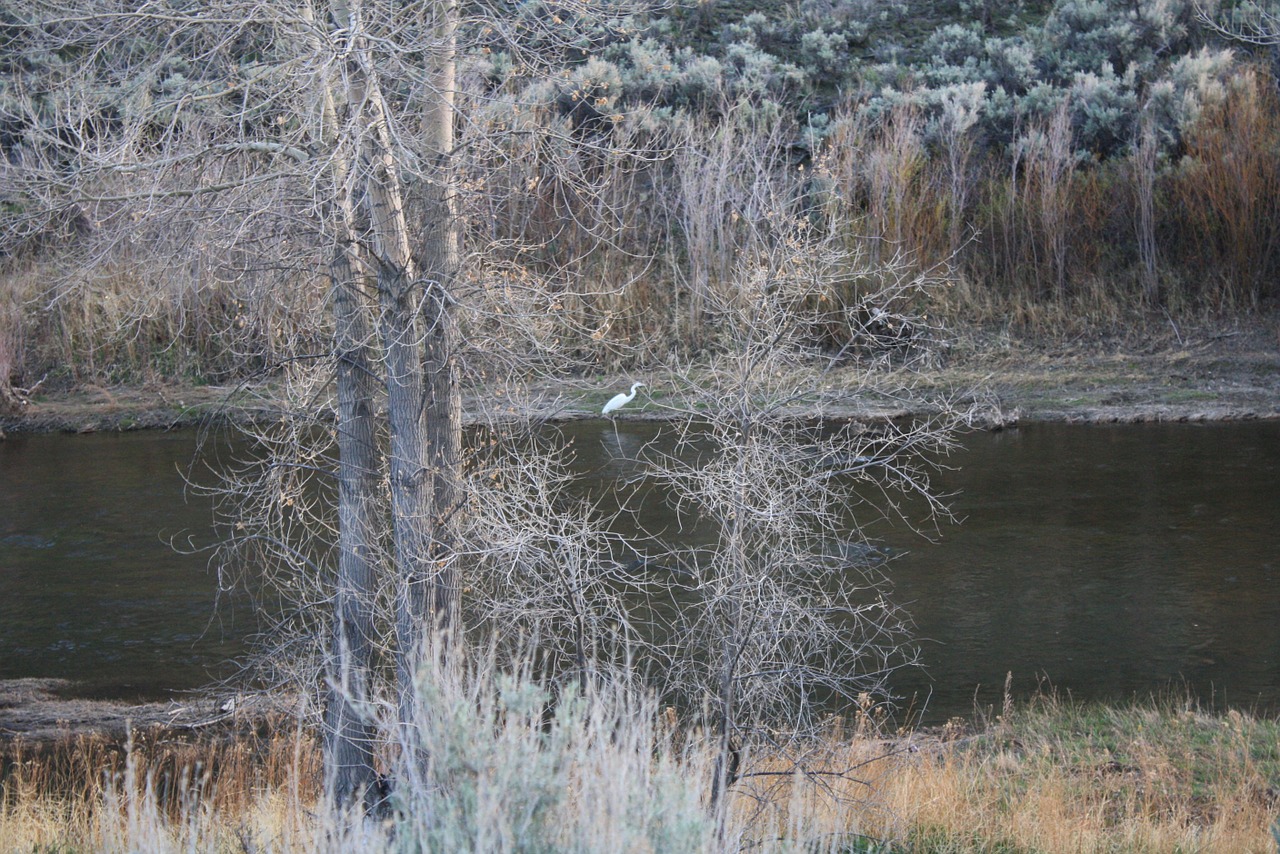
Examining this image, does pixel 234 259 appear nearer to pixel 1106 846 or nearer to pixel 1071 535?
pixel 1106 846

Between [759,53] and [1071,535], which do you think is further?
[759,53]

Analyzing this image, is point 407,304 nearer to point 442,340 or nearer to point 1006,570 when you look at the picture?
point 442,340

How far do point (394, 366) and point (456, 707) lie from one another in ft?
11.1

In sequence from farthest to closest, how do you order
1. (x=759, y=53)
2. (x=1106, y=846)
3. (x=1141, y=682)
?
(x=759, y=53), (x=1141, y=682), (x=1106, y=846)

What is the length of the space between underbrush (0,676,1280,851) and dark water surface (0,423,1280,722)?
1211 mm

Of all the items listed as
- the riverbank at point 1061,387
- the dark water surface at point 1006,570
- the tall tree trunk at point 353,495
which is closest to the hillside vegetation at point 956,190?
the riverbank at point 1061,387

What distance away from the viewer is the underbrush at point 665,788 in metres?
3.48

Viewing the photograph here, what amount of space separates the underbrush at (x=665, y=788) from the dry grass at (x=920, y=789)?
18 mm

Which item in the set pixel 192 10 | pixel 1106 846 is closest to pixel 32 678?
pixel 192 10

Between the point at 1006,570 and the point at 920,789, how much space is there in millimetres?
5703

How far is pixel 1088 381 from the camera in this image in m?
19.2

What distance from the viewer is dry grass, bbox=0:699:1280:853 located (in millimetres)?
5237

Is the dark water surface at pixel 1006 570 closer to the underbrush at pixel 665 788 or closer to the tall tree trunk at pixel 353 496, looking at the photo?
the underbrush at pixel 665 788

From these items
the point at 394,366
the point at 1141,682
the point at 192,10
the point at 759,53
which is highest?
the point at 759,53
